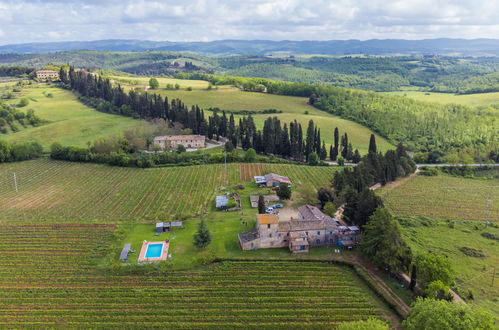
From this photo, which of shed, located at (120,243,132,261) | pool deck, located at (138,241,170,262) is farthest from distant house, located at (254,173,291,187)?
shed, located at (120,243,132,261)

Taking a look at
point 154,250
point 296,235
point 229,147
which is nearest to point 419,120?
point 229,147

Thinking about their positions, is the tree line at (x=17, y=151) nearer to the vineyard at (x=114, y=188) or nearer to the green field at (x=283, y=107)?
the vineyard at (x=114, y=188)

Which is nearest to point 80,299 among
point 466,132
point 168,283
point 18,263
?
point 168,283

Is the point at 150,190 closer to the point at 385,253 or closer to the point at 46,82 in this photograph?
the point at 385,253

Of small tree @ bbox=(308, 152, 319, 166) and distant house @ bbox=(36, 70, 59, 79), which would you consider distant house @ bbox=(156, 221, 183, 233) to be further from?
distant house @ bbox=(36, 70, 59, 79)

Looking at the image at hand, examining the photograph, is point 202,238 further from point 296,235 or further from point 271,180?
point 271,180
